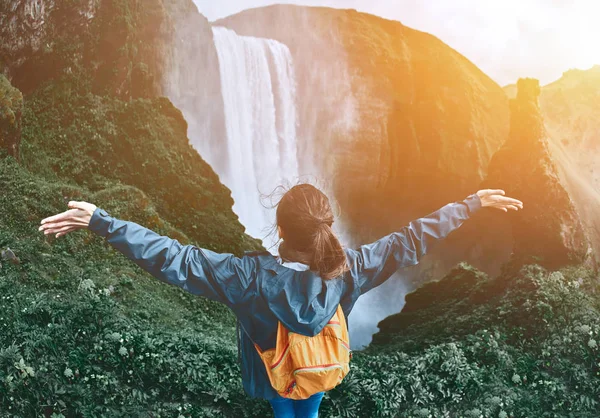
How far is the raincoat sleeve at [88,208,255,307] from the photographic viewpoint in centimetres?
192

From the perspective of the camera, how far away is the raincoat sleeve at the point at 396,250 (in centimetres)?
222

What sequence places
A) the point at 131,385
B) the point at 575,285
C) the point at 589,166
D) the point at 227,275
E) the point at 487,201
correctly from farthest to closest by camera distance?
the point at 589,166
the point at 575,285
the point at 131,385
the point at 487,201
the point at 227,275

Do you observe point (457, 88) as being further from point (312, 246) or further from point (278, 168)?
point (312, 246)

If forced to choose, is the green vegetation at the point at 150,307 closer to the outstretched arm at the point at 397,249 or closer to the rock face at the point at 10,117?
the rock face at the point at 10,117

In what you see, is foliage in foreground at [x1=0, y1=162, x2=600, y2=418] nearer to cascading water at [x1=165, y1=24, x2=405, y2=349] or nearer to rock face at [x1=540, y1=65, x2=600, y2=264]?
rock face at [x1=540, y1=65, x2=600, y2=264]

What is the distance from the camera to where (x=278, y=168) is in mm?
12680

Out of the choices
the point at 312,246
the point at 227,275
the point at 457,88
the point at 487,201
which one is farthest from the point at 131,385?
the point at 457,88

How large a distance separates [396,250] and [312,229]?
19.2 inches

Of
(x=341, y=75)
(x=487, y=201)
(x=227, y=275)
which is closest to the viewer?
(x=227, y=275)

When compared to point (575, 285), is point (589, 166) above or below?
above

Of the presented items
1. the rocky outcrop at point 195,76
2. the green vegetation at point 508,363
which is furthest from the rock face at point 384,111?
the green vegetation at point 508,363

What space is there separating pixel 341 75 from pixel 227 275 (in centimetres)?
1346

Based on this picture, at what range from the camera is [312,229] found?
6.69 ft

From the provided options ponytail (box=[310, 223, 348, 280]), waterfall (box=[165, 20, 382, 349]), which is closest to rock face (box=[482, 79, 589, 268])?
waterfall (box=[165, 20, 382, 349])
